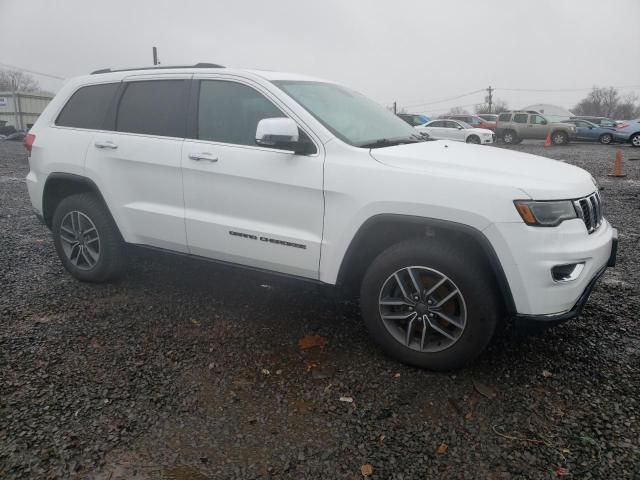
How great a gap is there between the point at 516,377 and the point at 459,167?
1.34 m

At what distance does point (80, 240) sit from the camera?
448cm

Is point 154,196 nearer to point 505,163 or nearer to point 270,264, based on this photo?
point 270,264

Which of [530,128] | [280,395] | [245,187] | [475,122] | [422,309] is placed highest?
[475,122]

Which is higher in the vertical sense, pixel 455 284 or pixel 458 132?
pixel 458 132

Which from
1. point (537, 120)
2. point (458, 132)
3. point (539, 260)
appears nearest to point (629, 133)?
point (537, 120)

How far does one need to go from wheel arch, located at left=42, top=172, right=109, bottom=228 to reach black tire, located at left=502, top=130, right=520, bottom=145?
82.8 feet

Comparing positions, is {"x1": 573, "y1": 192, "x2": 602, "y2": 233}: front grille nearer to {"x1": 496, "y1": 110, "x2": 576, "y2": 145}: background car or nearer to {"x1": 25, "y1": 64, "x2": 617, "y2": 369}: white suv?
{"x1": 25, "y1": 64, "x2": 617, "y2": 369}: white suv

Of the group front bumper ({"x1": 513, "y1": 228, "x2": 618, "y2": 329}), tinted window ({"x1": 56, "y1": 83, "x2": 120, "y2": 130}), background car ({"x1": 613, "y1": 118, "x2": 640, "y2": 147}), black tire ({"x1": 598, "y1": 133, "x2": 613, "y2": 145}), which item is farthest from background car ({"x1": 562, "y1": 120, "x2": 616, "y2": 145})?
tinted window ({"x1": 56, "y1": 83, "x2": 120, "y2": 130})

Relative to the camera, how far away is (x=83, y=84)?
4.56m

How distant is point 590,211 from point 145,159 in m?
3.16

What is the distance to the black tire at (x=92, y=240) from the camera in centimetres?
430

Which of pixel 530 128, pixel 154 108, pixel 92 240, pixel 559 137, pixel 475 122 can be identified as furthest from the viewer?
pixel 475 122

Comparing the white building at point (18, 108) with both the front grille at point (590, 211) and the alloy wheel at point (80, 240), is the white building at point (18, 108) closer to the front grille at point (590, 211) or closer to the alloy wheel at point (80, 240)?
the alloy wheel at point (80, 240)

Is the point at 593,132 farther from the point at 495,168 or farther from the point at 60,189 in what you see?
the point at 60,189
